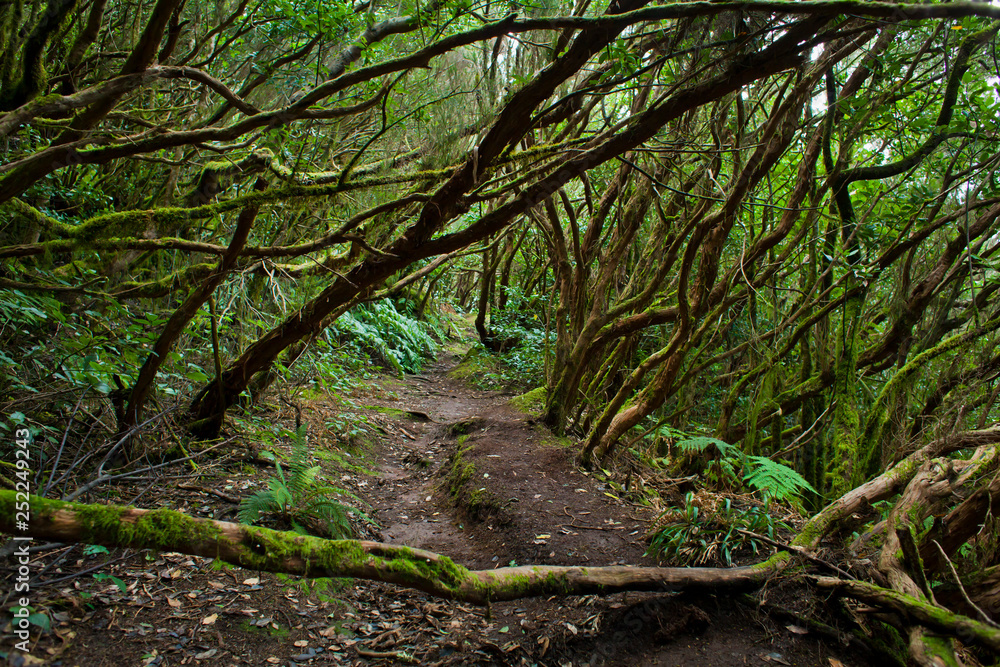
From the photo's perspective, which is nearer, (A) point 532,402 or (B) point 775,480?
(B) point 775,480

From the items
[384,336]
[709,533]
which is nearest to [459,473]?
[709,533]

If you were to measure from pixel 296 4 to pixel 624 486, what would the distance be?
4.99m

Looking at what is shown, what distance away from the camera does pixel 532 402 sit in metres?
7.80

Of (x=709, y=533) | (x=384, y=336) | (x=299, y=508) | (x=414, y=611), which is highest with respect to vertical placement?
(x=384, y=336)

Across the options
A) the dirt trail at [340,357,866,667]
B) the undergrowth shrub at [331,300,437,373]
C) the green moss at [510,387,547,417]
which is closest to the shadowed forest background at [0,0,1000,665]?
the dirt trail at [340,357,866,667]

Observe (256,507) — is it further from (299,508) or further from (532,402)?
(532,402)

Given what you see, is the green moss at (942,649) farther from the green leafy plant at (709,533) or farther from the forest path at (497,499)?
the forest path at (497,499)

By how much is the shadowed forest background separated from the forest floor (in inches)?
9.3

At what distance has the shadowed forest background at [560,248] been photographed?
266 cm

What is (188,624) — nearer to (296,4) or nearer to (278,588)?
(278,588)

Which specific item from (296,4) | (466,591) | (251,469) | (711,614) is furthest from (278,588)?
(296,4)

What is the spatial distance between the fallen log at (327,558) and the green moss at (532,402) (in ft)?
14.3

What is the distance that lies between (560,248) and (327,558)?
486 cm

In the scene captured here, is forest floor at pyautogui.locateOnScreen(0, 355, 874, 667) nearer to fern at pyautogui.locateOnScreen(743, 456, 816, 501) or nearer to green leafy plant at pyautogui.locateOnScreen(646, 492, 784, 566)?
green leafy plant at pyautogui.locateOnScreen(646, 492, 784, 566)
